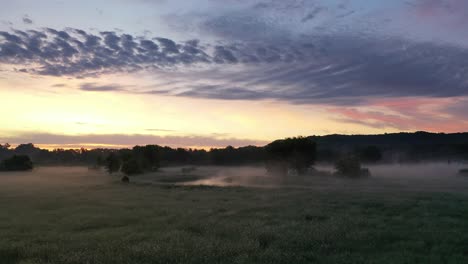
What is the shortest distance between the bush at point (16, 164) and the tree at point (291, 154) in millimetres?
82387

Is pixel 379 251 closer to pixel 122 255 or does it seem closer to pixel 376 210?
pixel 122 255

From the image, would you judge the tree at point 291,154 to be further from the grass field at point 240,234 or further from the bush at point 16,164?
the bush at point 16,164

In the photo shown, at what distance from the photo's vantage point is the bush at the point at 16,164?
130 metres

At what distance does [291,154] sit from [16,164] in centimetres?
9037

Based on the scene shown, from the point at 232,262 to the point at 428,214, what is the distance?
18320 millimetres

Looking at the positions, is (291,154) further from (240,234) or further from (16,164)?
(16,164)

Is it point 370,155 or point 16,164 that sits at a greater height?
point 370,155

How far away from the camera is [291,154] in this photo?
9650cm

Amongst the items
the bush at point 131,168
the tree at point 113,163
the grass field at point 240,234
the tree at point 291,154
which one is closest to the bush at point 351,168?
the tree at point 291,154

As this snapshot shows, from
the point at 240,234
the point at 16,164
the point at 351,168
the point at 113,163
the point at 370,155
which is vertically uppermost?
the point at 370,155

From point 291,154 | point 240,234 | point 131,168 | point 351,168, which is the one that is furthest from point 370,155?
point 240,234

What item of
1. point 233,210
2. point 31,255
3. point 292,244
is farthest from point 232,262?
point 233,210

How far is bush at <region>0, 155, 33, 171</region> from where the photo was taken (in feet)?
427

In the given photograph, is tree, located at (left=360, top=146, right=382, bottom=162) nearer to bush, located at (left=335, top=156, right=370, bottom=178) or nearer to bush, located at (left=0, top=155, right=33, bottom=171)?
bush, located at (left=335, top=156, right=370, bottom=178)
